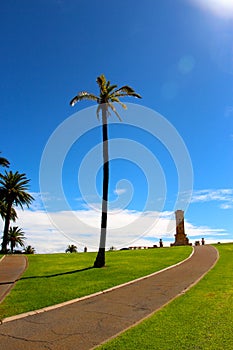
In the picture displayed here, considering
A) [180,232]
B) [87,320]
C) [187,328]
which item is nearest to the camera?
[187,328]

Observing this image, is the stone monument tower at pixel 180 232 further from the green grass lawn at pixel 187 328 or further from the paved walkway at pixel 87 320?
the green grass lawn at pixel 187 328

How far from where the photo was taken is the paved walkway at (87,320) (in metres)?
6.92

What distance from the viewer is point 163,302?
34.9 ft

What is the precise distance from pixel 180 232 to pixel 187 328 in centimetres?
4970

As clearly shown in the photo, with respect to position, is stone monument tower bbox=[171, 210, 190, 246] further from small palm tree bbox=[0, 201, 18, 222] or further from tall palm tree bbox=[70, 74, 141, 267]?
tall palm tree bbox=[70, 74, 141, 267]

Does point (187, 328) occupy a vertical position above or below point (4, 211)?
below

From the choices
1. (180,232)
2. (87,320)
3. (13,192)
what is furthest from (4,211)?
(87,320)

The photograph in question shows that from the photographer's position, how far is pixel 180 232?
5584 cm

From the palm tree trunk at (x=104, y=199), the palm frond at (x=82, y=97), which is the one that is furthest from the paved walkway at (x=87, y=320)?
the palm frond at (x=82, y=97)

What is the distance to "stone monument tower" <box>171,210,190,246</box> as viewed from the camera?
181 ft

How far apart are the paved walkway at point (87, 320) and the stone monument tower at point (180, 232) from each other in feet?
139

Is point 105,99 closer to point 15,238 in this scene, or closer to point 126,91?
point 126,91

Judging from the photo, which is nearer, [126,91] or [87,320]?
[87,320]

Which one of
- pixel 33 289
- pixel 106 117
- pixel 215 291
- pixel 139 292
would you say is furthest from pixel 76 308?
pixel 106 117
